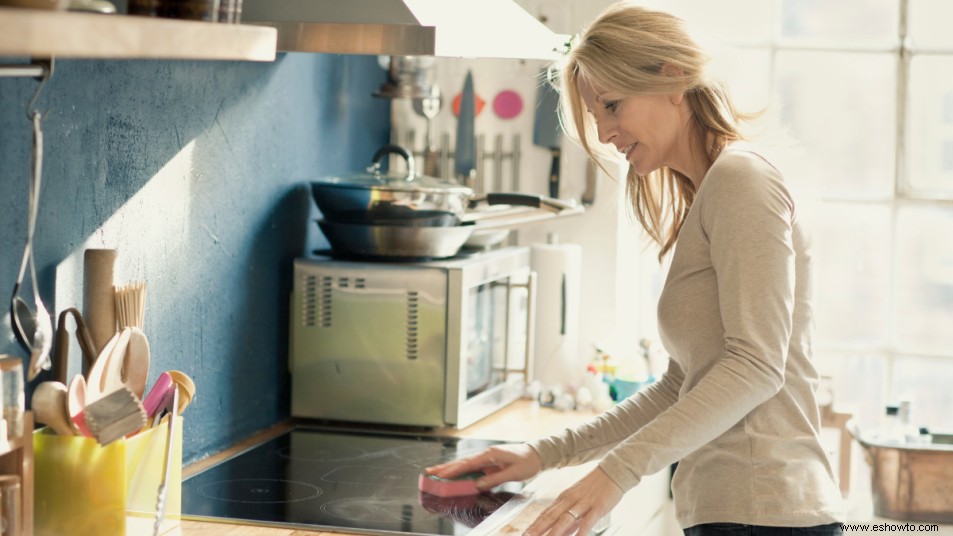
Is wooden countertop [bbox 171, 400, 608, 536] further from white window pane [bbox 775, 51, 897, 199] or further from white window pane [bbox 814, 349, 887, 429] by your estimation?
white window pane [bbox 775, 51, 897, 199]

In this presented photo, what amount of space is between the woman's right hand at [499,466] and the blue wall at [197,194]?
49cm

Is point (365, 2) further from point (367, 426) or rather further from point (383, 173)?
point (367, 426)

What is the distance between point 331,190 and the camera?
7.93ft

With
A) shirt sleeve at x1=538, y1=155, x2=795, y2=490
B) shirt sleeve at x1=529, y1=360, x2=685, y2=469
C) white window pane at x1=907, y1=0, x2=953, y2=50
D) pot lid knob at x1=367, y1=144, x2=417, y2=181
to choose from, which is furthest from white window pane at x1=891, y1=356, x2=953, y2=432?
shirt sleeve at x1=538, y1=155, x2=795, y2=490

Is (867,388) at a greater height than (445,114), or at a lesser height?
lesser

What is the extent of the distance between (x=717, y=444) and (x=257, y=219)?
106 centimetres

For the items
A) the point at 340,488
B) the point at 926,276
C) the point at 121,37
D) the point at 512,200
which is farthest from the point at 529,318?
the point at 121,37

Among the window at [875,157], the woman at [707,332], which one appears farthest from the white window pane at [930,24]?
the woman at [707,332]

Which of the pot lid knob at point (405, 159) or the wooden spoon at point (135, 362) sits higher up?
the pot lid knob at point (405, 159)

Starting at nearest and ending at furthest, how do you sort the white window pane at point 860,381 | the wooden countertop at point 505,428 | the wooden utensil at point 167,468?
the wooden utensil at point 167,468 < the wooden countertop at point 505,428 < the white window pane at point 860,381

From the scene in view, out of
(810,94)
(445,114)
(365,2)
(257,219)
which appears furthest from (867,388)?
(365,2)

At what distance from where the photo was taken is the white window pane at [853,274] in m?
3.35

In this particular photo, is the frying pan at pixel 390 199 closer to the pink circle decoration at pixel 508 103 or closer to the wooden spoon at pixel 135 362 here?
the pink circle decoration at pixel 508 103

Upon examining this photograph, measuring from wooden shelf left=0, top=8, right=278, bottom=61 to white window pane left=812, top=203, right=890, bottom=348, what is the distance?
226cm
